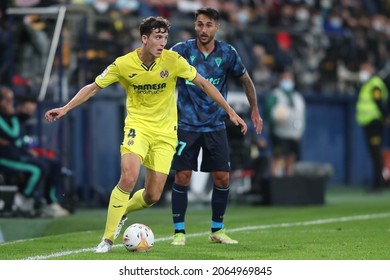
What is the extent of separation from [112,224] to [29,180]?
20.0ft

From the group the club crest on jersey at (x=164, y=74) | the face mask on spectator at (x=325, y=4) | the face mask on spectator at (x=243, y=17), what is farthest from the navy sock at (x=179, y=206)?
the face mask on spectator at (x=325, y=4)

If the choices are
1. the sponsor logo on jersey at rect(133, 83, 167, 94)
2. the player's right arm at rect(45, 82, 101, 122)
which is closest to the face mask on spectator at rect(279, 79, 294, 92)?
the sponsor logo on jersey at rect(133, 83, 167, 94)

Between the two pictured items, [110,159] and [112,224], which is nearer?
[112,224]

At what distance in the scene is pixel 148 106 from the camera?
10.7 m

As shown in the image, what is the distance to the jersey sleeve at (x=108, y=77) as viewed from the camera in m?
10.4

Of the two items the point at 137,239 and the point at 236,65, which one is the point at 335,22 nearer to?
the point at 236,65

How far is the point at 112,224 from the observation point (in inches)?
404

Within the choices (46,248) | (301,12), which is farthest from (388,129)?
(46,248)

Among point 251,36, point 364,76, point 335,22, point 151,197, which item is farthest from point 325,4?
point 151,197

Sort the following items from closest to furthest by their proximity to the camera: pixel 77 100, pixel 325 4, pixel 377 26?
pixel 77 100 → pixel 325 4 → pixel 377 26

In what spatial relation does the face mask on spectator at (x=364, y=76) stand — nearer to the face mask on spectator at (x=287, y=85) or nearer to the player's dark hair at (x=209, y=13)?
the face mask on spectator at (x=287, y=85)

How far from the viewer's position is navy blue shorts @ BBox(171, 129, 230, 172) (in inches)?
A: 450

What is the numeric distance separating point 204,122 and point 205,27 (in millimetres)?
920
